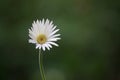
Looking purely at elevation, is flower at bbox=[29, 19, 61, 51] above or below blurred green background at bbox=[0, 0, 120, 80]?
below

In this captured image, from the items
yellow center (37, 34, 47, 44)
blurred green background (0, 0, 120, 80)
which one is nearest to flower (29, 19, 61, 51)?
yellow center (37, 34, 47, 44)

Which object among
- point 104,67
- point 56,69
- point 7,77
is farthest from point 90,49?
point 7,77

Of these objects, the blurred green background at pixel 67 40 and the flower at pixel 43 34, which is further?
the blurred green background at pixel 67 40

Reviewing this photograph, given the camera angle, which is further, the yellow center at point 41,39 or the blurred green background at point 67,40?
the blurred green background at point 67,40

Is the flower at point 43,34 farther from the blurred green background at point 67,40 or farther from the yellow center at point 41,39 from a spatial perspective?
the blurred green background at point 67,40

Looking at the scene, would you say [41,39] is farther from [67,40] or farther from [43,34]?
[67,40]

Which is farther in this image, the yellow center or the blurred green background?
the blurred green background

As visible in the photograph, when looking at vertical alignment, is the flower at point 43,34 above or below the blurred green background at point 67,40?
below

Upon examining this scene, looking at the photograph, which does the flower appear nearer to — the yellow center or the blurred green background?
the yellow center

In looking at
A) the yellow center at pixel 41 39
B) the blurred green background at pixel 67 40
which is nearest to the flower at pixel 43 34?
the yellow center at pixel 41 39
